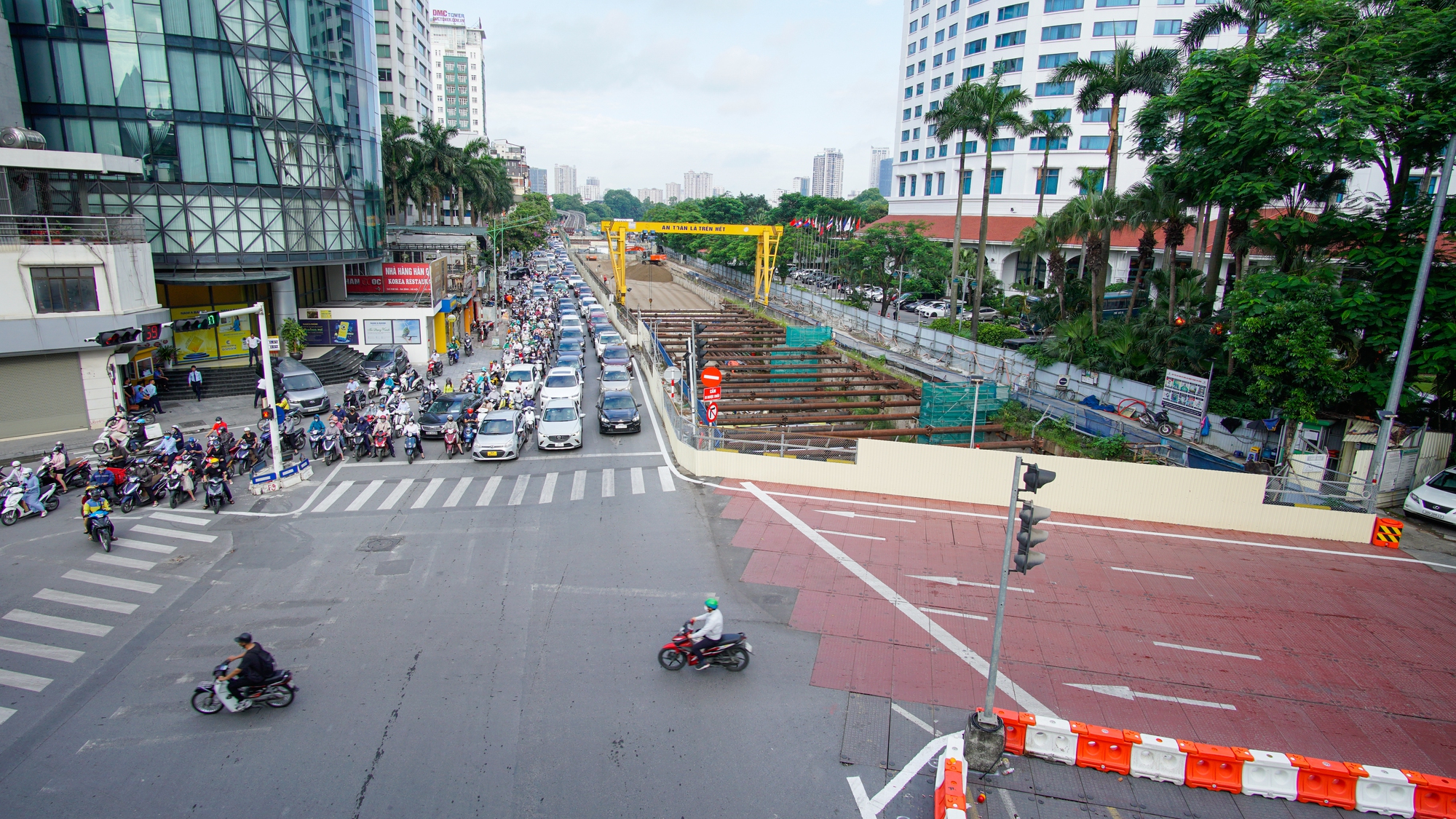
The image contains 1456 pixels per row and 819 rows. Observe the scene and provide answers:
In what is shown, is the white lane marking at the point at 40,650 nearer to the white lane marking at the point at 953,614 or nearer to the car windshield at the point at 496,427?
the car windshield at the point at 496,427

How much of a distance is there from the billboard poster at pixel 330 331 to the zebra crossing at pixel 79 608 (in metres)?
22.0

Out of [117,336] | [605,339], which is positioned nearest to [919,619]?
[117,336]

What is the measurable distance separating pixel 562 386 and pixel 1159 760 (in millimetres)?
23053

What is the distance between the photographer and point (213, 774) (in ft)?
29.6

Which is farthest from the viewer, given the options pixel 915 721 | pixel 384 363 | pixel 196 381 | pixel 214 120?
pixel 384 363

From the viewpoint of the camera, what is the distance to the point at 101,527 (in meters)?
15.5

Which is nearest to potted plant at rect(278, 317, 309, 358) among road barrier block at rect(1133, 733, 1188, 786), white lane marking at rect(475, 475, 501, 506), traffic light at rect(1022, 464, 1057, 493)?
white lane marking at rect(475, 475, 501, 506)

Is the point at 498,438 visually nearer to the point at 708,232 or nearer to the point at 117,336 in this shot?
the point at 117,336

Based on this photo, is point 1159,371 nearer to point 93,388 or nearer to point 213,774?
point 213,774

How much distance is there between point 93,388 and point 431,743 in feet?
78.0

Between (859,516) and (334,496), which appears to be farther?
(334,496)

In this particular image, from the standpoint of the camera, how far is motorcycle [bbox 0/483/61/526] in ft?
55.2

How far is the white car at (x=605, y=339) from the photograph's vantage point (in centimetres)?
4017

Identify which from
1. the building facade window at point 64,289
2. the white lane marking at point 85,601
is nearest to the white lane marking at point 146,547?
the white lane marking at point 85,601
